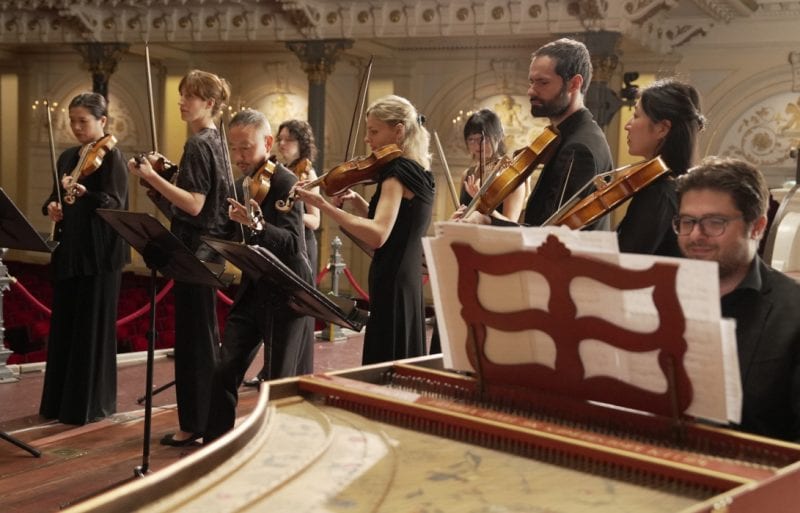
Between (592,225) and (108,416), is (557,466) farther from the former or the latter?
(108,416)

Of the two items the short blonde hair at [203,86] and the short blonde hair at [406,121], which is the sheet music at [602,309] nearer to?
the short blonde hair at [406,121]

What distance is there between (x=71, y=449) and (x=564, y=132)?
10.4 feet

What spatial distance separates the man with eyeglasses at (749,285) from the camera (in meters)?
2.26

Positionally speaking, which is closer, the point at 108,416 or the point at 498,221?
the point at 498,221

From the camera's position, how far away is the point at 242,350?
4438 millimetres

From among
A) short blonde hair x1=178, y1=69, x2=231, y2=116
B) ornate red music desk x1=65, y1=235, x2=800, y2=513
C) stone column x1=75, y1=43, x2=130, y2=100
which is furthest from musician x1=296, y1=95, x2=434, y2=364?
stone column x1=75, y1=43, x2=130, y2=100

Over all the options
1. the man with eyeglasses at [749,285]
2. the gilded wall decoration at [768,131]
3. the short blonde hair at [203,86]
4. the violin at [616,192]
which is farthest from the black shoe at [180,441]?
the gilded wall decoration at [768,131]

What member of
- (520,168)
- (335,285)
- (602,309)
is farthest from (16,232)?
(335,285)

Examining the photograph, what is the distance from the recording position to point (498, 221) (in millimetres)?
3619

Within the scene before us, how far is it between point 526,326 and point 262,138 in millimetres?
2672

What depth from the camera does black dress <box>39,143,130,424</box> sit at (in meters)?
5.54

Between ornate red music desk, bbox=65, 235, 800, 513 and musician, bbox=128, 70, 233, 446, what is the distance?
2.53 meters

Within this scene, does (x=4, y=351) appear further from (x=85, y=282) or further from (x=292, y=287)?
(x=292, y=287)

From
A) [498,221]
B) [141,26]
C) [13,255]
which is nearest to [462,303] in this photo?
[498,221]
